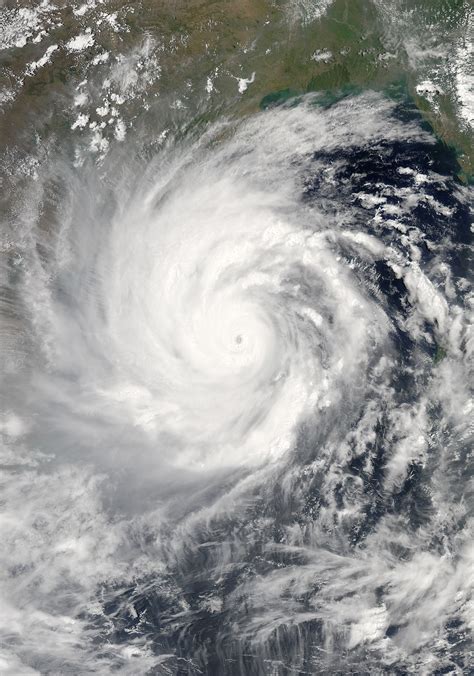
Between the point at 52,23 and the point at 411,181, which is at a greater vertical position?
the point at 52,23

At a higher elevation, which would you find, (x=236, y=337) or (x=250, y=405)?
(x=236, y=337)

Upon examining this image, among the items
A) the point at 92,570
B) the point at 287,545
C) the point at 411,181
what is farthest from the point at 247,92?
the point at 92,570

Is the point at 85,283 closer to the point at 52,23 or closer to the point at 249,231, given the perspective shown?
the point at 249,231

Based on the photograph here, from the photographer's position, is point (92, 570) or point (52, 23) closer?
point (92, 570)
